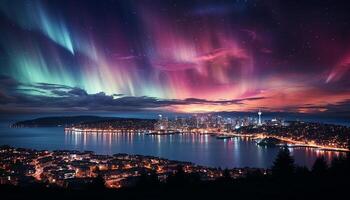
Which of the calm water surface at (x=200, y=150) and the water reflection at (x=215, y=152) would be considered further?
the calm water surface at (x=200, y=150)

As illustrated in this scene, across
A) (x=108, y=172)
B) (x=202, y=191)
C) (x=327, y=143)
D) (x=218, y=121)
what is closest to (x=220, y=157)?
(x=108, y=172)

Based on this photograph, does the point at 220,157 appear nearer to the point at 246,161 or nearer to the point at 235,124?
the point at 246,161

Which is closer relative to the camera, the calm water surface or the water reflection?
the water reflection

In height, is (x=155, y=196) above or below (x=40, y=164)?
above

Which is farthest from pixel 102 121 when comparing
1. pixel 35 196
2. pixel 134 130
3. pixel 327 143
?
pixel 35 196

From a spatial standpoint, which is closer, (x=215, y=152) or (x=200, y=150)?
(x=215, y=152)

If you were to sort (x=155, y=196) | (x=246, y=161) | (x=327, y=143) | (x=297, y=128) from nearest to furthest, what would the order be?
(x=155, y=196)
(x=246, y=161)
(x=327, y=143)
(x=297, y=128)

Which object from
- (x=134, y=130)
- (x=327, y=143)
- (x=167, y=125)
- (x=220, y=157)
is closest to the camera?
(x=220, y=157)

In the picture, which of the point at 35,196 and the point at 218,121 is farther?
the point at 218,121

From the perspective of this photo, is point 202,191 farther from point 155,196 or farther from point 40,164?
point 40,164
